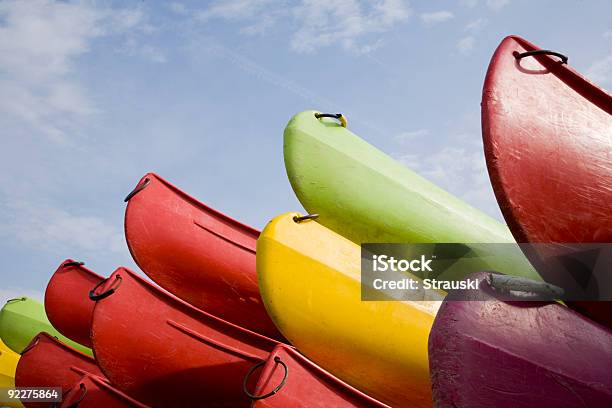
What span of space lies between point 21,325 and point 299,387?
263 inches

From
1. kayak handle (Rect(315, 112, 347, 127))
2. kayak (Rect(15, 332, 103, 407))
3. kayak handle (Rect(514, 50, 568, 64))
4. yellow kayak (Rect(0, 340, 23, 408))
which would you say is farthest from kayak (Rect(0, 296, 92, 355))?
kayak handle (Rect(514, 50, 568, 64))

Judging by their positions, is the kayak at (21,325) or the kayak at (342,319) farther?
the kayak at (21,325)

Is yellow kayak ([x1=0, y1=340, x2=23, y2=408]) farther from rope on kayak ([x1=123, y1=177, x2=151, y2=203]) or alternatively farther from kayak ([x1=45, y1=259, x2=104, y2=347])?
rope on kayak ([x1=123, y1=177, x2=151, y2=203])

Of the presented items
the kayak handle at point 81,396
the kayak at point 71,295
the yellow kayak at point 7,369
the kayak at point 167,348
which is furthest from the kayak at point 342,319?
the yellow kayak at point 7,369

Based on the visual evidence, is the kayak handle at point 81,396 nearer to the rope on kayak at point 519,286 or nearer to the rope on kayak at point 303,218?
the rope on kayak at point 303,218

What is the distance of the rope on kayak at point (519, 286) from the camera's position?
2.08 metres

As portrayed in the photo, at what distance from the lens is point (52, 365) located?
6.64 metres

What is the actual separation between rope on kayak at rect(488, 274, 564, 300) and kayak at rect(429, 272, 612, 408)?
0.02m

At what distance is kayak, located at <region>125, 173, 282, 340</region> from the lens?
18.4ft

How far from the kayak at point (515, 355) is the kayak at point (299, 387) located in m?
1.64

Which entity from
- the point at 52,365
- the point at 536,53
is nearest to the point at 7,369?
the point at 52,365

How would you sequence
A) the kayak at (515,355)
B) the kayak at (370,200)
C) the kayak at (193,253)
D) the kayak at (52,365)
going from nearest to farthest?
the kayak at (515,355) < the kayak at (370,200) < the kayak at (193,253) < the kayak at (52,365)

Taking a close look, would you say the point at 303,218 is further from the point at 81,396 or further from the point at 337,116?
the point at 81,396

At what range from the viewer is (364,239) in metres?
4.64
